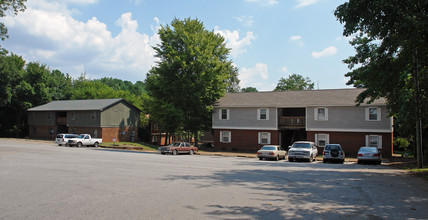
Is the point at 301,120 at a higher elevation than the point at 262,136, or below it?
higher

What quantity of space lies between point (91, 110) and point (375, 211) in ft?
157

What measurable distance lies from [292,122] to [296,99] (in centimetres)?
294

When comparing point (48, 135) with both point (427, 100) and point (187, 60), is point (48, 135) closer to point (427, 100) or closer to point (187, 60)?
point (187, 60)

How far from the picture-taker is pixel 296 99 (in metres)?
39.5

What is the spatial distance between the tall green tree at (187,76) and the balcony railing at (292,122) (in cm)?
911

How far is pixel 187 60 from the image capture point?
41.9 m

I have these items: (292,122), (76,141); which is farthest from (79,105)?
(292,122)

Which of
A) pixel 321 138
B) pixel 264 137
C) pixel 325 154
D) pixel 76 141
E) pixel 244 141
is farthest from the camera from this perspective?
pixel 244 141

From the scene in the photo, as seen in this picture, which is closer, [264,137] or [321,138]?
[321,138]

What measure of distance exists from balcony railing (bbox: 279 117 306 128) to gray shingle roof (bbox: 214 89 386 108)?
5.80ft

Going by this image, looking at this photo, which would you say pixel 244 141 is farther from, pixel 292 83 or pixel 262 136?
pixel 292 83

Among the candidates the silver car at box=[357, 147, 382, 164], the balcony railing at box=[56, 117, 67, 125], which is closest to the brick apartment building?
the silver car at box=[357, 147, 382, 164]

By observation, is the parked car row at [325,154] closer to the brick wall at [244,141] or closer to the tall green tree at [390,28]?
the tall green tree at [390,28]

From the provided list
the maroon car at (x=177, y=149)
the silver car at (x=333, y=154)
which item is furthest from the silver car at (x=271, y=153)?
the maroon car at (x=177, y=149)
